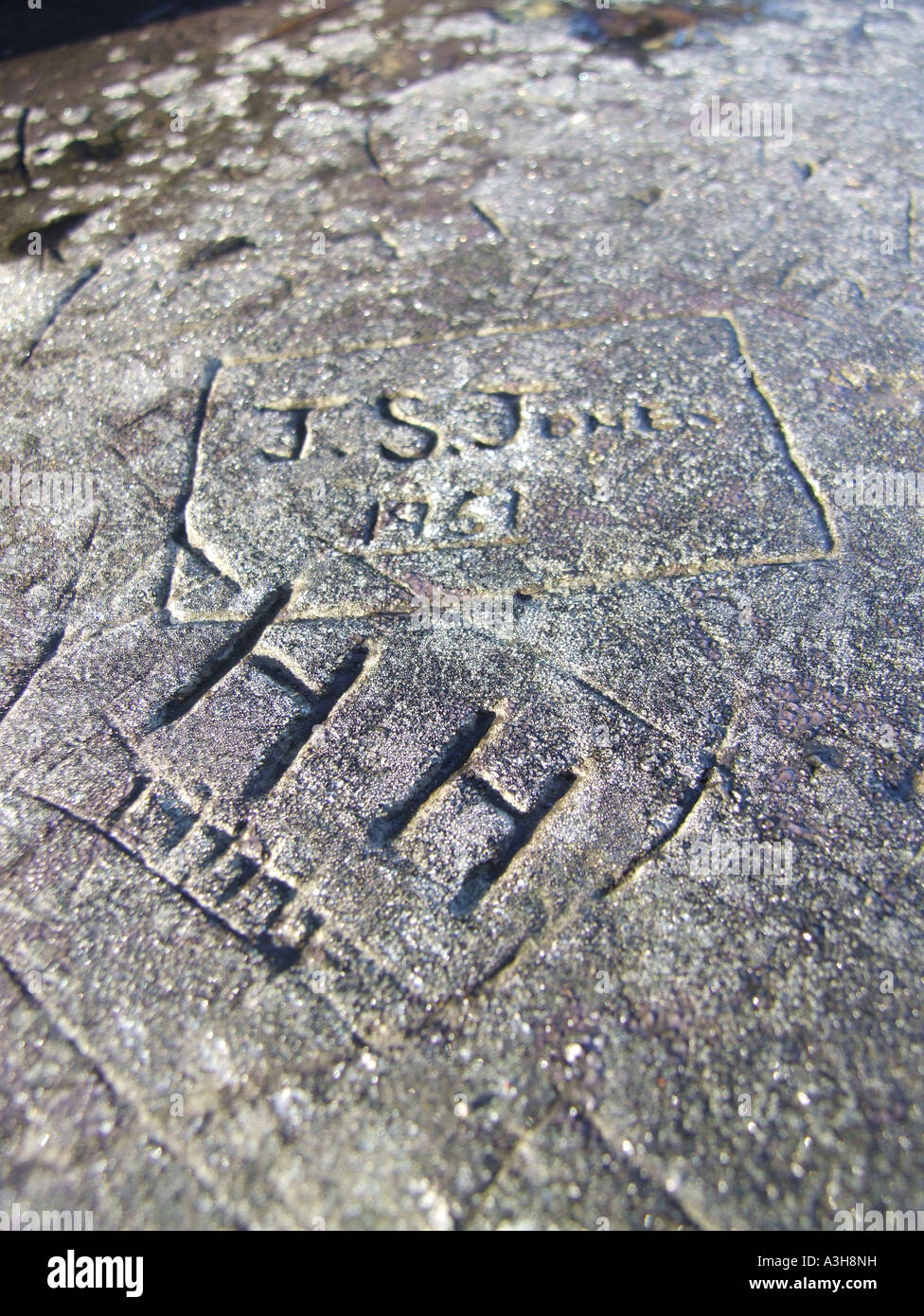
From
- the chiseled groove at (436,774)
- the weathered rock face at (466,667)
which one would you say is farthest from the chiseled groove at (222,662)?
the chiseled groove at (436,774)

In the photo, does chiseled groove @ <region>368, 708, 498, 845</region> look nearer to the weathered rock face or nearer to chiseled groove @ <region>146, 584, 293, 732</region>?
the weathered rock face

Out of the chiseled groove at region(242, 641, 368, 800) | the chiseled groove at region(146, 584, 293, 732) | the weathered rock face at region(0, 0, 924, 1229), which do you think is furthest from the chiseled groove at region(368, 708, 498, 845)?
the chiseled groove at region(146, 584, 293, 732)

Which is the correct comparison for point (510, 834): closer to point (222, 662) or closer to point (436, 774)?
point (436, 774)

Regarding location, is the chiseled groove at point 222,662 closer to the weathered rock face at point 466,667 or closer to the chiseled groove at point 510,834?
Result: the weathered rock face at point 466,667

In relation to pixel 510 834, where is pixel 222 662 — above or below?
above

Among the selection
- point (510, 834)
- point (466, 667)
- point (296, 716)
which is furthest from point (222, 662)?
point (510, 834)

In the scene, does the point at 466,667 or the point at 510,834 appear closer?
the point at 510,834

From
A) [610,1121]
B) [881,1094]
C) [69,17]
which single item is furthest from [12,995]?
[69,17]

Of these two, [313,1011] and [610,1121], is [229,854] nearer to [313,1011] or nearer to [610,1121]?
[313,1011]
